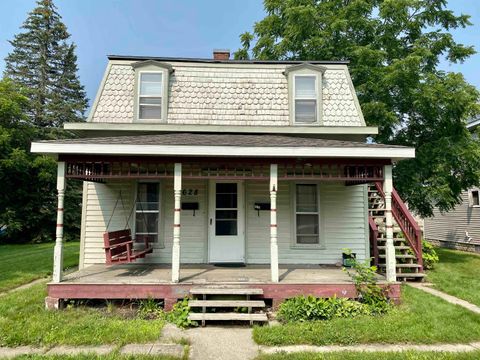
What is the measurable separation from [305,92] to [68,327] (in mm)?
7692

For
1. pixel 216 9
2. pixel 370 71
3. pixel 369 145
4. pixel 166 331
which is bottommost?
pixel 166 331

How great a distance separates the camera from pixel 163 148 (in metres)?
6.14

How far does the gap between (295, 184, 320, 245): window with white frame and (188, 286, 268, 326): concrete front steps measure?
9.76 ft

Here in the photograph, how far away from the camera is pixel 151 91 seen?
8.59m

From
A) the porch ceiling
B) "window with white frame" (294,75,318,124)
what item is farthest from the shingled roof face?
the porch ceiling

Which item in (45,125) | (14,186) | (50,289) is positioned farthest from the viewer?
(45,125)

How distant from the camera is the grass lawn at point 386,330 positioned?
4586 mm

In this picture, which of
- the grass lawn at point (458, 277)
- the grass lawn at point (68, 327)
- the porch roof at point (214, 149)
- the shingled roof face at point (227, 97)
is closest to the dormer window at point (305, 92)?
the shingled roof face at point (227, 97)

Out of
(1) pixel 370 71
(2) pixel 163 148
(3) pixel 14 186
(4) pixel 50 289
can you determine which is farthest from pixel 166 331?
(3) pixel 14 186

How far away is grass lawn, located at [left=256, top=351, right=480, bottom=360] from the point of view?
3.96 m

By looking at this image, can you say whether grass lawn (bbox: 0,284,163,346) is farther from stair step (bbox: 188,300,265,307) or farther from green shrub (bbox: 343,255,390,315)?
green shrub (bbox: 343,255,390,315)

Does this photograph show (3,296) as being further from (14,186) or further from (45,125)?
(45,125)

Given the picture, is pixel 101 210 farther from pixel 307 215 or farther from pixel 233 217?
pixel 307 215

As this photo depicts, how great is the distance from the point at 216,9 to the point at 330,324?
1761 cm
